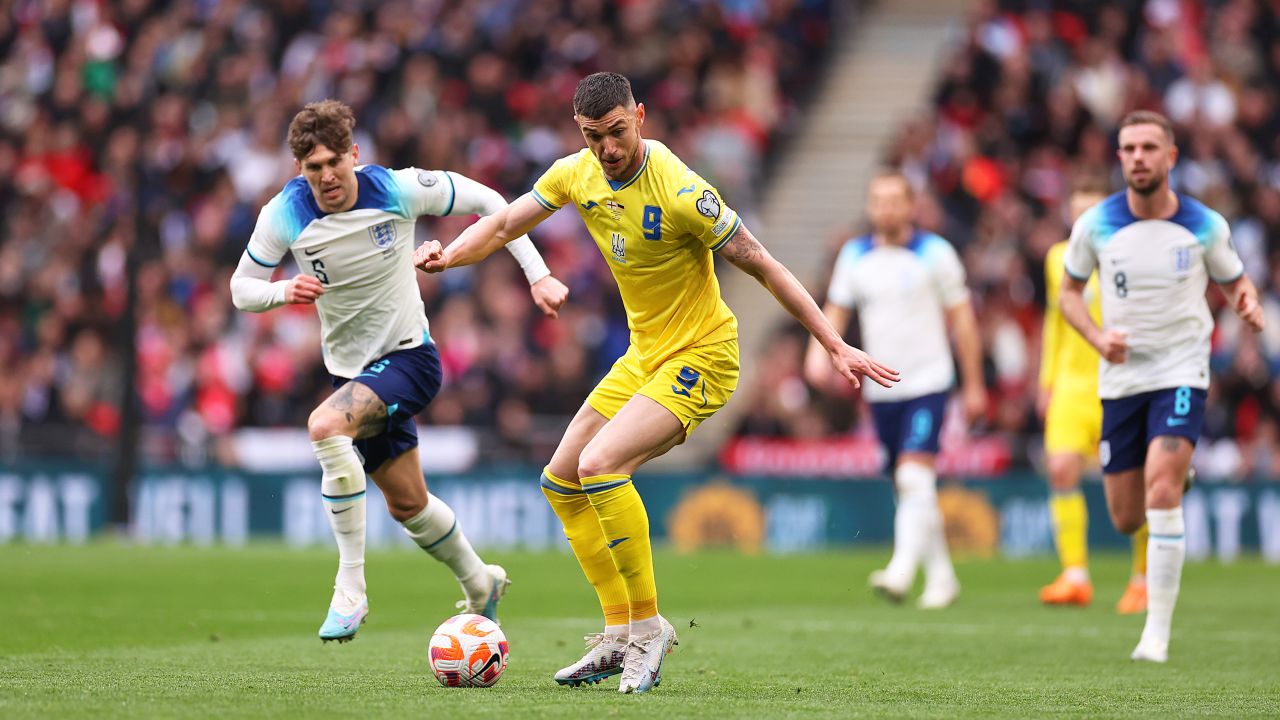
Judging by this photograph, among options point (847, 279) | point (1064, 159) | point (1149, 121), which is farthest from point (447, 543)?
point (1064, 159)

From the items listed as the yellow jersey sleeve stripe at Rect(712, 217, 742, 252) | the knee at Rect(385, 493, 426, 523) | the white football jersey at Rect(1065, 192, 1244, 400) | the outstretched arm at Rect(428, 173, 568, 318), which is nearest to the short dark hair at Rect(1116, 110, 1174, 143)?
the white football jersey at Rect(1065, 192, 1244, 400)

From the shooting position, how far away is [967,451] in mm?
19844

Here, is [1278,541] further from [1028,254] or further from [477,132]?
[477,132]

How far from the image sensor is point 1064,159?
22.8 meters

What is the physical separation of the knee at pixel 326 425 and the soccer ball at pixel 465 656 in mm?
1191

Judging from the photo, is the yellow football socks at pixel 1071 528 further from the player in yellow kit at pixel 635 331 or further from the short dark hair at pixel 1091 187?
the player in yellow kit at pixel 635 331

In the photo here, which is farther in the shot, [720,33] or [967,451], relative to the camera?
[720,33]

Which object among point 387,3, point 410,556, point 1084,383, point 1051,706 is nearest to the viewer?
point 1051,706

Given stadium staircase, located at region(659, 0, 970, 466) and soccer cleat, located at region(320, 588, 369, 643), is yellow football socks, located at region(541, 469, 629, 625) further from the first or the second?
stadium staircase, located at region(659, 0, 970, 466)

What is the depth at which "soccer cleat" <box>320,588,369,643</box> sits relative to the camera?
816 cm

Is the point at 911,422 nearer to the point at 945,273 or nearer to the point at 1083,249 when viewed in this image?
the point at 945,273

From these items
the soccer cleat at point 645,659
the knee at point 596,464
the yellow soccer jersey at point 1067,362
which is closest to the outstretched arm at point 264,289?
the knee at point 596,464

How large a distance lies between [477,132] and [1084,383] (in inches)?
525

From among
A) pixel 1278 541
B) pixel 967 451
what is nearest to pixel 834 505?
pixel 967 451
